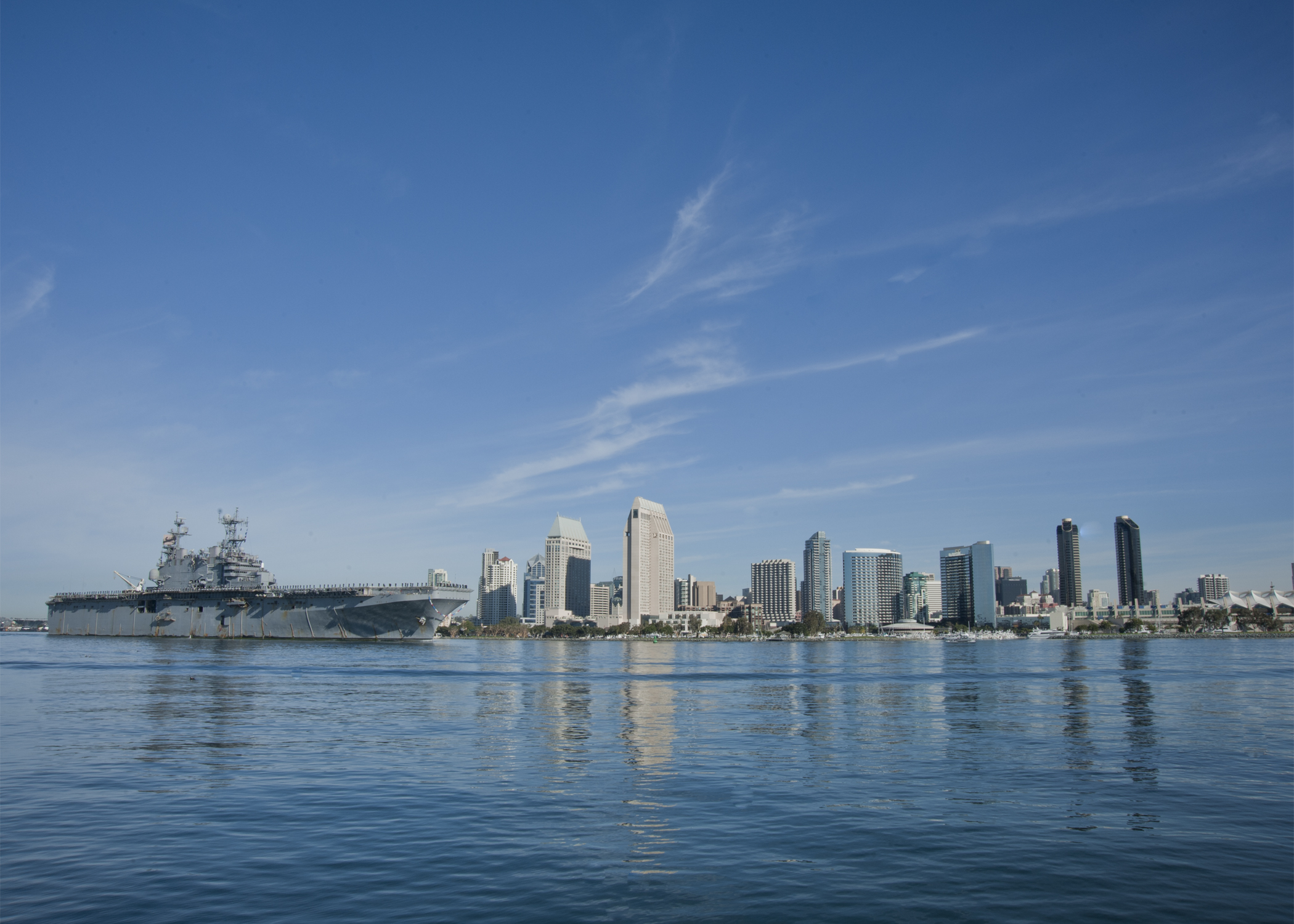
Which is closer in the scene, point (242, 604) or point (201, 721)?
point (201, 721)

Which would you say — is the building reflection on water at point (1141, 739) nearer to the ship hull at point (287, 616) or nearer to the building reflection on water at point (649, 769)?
the building reflection on water at point (649, 769)

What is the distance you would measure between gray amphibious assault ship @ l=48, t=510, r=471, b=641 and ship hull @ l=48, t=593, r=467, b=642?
153 millimetres

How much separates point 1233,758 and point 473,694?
133 ft

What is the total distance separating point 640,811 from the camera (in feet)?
69.5

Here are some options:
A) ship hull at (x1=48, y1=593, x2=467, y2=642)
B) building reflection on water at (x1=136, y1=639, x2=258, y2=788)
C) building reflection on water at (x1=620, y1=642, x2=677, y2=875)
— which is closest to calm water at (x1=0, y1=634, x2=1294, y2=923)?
building reflection on water at (x1=620, y1=642, x2=677, y2=875)

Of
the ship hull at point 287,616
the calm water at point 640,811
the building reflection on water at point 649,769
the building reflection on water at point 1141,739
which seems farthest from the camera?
the ship hull at point 287,616

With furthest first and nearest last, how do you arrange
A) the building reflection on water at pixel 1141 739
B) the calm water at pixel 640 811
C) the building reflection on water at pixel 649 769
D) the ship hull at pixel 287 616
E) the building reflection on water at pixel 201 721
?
1. the ship hull at pixel 287 616
2. the building reflection on water at pixel 201 721
3. the building reflection on water at pixel 1141 739
4. the building reflection on water at pixel 649 769
5. the calm water at pixel 640 811

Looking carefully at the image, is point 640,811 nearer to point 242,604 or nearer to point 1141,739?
point 1141,739

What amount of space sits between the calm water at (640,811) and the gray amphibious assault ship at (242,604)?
89.5 m

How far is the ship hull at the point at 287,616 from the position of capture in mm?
135875

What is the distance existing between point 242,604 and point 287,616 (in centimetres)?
850

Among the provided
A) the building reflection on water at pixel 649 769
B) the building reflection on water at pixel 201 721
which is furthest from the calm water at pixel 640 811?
the building reflection on water at pixel 201 721

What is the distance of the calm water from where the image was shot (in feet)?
48.8

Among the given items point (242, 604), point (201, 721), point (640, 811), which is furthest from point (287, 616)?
point (640, 811)
